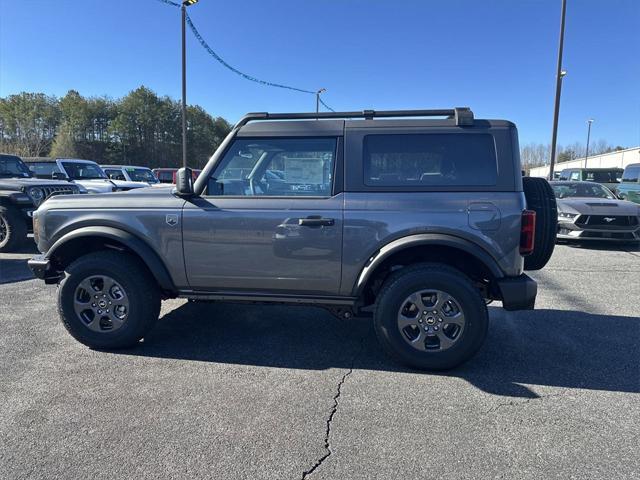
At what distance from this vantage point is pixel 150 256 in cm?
365

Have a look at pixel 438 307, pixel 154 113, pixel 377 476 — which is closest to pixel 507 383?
pixel 438 307

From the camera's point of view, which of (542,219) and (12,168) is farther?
(12,168)

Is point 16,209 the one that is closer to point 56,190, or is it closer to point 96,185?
point 56,190

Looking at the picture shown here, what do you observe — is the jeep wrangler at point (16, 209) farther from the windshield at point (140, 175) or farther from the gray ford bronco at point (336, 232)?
the windshield at point (140, 175)

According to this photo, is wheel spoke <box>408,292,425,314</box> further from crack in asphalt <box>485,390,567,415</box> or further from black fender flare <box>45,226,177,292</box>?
black fender flare <box>45,226,177,292</box>

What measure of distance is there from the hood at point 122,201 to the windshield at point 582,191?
32.1 feet

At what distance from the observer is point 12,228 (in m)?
7.99

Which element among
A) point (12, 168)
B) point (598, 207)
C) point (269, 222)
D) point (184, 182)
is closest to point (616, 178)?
point (598, 207)

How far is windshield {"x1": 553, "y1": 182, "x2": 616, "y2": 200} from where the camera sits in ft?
34.0

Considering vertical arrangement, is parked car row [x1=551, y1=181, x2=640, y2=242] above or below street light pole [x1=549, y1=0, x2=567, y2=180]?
below

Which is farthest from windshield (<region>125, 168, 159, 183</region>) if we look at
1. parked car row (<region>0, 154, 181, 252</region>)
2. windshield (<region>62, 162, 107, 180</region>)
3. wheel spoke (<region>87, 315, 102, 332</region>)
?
wheel spoke (<region>87, 315, 102, 332</region>)

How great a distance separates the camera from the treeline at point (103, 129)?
1535 inches

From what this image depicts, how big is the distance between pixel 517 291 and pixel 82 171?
43.1 ft

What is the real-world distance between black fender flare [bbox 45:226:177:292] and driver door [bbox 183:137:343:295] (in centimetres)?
23
